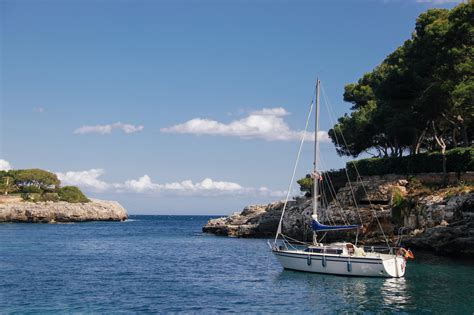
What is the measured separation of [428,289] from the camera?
34.6 m

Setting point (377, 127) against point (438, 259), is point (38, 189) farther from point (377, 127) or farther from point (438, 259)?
point (438, 259)

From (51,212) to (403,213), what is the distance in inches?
4428

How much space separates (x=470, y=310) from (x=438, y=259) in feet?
69.4

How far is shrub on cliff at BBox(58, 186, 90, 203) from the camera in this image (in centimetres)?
15962

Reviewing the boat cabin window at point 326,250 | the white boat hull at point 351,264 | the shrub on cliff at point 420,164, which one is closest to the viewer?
the white boat hull at point 351,264

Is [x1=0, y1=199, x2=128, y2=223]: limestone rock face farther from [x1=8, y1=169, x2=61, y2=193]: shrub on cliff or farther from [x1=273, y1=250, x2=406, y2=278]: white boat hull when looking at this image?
[x1=273, y1=250, x2=406, y2=278]: white boat hull

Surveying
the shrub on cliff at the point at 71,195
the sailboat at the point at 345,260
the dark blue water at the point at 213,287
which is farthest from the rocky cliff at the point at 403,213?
the shrub on cliff at the point at 71,195

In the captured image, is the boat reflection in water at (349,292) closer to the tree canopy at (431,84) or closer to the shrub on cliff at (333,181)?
the tree canopy at (431,84)

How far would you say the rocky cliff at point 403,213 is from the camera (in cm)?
4975

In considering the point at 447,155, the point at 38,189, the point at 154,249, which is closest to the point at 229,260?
the point at 154,249

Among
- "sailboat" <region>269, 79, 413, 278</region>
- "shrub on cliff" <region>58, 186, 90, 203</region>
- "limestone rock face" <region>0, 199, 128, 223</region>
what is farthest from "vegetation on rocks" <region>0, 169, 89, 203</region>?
"sailboat" <region>269, 79, 413, 278</region>

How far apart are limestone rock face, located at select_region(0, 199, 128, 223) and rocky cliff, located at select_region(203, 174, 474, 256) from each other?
88.8 m

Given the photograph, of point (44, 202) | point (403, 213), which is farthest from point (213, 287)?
point (44, 202)

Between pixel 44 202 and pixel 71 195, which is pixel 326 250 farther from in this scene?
Result: pixel 71 195
